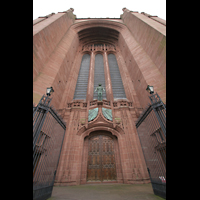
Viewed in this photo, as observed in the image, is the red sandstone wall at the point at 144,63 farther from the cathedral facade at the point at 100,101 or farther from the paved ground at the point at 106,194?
the paved ground at the point at 106,194

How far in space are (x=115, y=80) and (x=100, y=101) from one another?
237 inches

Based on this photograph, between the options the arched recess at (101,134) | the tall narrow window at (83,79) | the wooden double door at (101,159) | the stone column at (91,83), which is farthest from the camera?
the tall narrow window at (83,79)

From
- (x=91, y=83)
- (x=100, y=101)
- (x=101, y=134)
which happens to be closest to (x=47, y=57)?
(x=91, y=83)

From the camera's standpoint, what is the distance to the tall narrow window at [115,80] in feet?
42.2

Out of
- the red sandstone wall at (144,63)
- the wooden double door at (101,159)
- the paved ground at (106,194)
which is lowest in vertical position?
the paved ground at (106,194)

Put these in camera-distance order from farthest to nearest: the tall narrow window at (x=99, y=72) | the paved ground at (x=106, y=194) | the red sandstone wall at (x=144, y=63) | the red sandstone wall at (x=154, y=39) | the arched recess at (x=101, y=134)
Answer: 1. the tall narrow window at (x=99, y=72)
2. the red sandstone wall at (x=154, y=39)
3. the red sandstone wall at (x=144, y=63)
4. the arched recess at (x=101, y=134)
5. the paved ground at (x=106, y=194)

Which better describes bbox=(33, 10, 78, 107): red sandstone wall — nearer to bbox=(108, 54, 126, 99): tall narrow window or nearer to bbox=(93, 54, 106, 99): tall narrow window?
bbox=(93, 54, 106, 99): tall narrow window

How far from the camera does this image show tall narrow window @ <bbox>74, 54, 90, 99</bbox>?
1267 centimetres

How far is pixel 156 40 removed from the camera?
32.2ft

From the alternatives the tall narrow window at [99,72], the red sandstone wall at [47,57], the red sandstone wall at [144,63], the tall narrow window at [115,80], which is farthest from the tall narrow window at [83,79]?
the red sandstone wall at [144,63]
